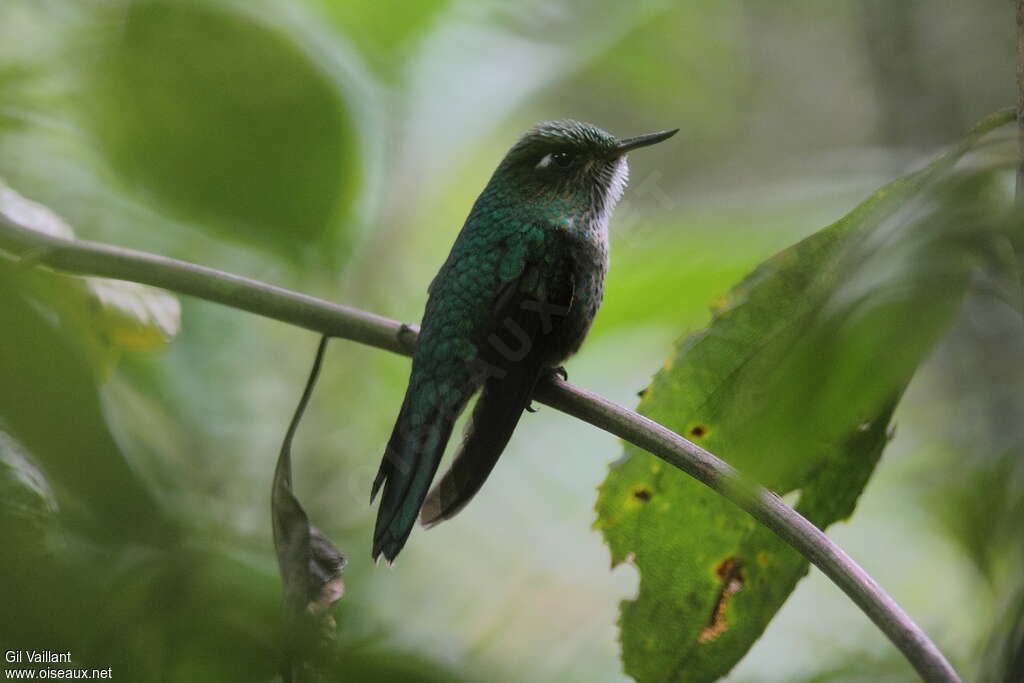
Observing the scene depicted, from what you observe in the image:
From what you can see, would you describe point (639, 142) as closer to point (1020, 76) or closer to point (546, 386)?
point (546, 386)

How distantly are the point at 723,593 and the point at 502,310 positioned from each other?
34.6 inches

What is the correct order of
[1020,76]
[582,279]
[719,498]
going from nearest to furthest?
1. [1020,76]
2. [719,498]
3. [582,279]

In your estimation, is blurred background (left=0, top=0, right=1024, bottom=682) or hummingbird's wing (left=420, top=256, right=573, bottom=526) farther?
hummingbird's wing (left=420, top=256, right=573, bottom=526)

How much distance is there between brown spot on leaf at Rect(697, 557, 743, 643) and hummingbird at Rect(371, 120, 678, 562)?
0.54 m

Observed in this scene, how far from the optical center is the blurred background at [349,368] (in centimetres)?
80

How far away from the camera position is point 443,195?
2.55 m

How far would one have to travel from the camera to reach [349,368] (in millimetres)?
2359

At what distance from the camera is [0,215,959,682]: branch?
42.1 inches

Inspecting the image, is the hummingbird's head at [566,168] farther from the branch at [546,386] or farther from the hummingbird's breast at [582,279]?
the branch at [546,386]

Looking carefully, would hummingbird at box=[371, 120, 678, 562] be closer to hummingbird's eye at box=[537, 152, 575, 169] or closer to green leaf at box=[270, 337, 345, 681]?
hummingbird's eye at box=[537, 152, 575, 169]

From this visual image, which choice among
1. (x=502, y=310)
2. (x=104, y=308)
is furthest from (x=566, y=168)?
(x=104, y=308)

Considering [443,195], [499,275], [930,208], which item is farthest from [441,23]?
[930,208]

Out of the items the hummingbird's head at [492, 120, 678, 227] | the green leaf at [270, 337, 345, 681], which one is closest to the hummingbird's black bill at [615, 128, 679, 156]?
the hummingbird's head at [492, 120, 678, 227]

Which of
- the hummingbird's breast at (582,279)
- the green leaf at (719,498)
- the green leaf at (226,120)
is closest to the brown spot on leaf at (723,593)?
the green leaf at (719,498)
